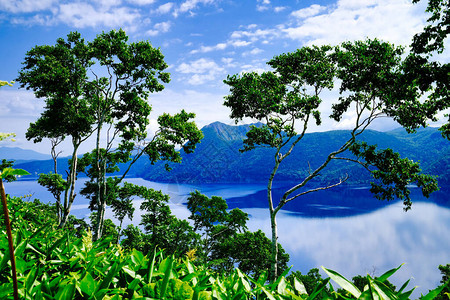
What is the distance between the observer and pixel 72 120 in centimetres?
1352

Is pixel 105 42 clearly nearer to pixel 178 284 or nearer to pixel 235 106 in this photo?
pixel 235 106

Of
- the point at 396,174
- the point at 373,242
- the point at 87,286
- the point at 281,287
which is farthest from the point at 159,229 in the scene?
the point at 373,242

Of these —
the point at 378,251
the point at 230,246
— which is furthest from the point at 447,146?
the point at 230,246

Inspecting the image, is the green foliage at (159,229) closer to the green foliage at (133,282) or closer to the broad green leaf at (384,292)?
the green foliage at (133,282)

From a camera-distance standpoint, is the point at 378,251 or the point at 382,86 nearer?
the point at 382,86

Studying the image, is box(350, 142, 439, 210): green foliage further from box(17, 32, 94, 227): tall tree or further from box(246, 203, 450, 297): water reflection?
box(246, 203, 450, 297): water reflection

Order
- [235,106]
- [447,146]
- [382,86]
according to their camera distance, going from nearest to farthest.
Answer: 1. [382,86]
2. [235,106]
3. [447,146]

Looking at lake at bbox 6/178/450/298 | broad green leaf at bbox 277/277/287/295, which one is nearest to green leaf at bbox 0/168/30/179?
broad green leaf at bbox 277/277/287/295

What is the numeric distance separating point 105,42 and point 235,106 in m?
7.09

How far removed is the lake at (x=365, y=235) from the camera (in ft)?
180

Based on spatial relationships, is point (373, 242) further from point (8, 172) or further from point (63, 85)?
point (8, 172)

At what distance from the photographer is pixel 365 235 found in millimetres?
73500

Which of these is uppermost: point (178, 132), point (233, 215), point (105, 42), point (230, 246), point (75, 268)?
point (105, 42)

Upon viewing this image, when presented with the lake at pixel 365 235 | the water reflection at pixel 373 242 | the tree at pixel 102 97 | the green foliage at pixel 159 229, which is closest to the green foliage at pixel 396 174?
the tree at pixel 102 97
